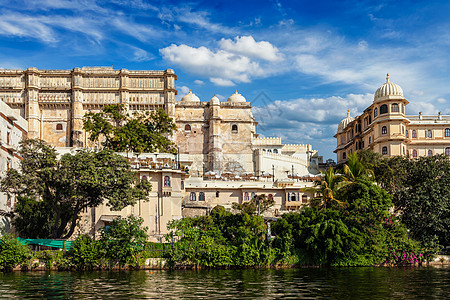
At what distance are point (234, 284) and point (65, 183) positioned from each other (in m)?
17.5

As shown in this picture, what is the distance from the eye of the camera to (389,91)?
70.9 meters

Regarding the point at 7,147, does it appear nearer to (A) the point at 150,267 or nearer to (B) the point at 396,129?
(A) the point at 150,267

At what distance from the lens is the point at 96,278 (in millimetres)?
31828

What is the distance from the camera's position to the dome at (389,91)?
232 feet

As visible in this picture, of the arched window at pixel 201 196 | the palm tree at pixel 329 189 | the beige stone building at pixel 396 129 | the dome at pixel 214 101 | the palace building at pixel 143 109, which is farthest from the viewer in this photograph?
the dome at pixel 214 101

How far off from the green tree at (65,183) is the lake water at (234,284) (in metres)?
7.57

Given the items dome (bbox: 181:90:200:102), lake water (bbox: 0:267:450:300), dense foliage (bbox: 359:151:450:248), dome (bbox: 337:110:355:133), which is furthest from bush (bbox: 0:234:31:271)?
dome (bbox: 337:110:355:133)

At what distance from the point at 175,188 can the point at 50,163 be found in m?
14.2

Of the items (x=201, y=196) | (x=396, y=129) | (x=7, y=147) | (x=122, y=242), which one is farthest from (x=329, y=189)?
(x=396, y=129)

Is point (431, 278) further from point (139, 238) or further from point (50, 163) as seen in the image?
point (50, 163)

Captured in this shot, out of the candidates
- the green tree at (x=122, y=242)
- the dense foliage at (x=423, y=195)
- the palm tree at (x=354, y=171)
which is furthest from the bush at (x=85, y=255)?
the dense foliage at (x=423, y=195)

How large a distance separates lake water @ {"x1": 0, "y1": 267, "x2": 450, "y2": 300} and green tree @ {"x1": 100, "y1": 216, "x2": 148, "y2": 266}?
179 cm

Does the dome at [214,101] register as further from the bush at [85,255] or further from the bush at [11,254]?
the bush at [11,254]

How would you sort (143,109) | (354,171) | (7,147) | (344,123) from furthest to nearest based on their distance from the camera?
(344,123) < (143,109) < (354,171) < (7,147)
